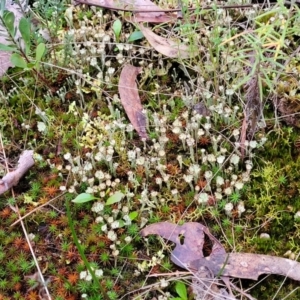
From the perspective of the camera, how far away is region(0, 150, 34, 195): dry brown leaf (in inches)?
98.2

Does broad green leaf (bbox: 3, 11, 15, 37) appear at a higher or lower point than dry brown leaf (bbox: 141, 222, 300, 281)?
higher

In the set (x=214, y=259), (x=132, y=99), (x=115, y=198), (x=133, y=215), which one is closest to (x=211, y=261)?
(x=214, y=259)

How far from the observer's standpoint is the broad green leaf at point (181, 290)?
6.97 feet

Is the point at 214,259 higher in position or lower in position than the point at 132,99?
lower

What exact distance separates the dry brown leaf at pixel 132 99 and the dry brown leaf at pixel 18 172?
548 mm

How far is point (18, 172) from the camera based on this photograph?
2527mm

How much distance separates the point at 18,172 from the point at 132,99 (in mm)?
705

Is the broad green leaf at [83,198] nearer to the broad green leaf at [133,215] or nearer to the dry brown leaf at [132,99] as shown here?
the broad green leaf at [133,215]

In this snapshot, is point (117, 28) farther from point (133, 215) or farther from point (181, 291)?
point (181, 291)

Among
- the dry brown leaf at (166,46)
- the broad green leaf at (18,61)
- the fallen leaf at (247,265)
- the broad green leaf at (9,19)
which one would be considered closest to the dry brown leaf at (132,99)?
the dry brown leaf at (166,46)

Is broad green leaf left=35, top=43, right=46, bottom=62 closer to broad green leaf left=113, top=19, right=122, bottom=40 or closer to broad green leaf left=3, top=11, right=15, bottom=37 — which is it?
broad green leaf left=3, top=11, right=15, bottom=37

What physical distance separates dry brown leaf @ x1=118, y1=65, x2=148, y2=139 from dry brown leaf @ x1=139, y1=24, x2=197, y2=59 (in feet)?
0.55

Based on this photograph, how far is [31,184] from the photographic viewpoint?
254 centimetres

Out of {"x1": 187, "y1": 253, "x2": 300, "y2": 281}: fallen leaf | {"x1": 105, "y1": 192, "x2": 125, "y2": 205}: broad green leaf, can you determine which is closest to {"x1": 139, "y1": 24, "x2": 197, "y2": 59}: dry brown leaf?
{"x1": 105, "y1": 192, "x2": 125, "y2": 205}: broad green leaf
